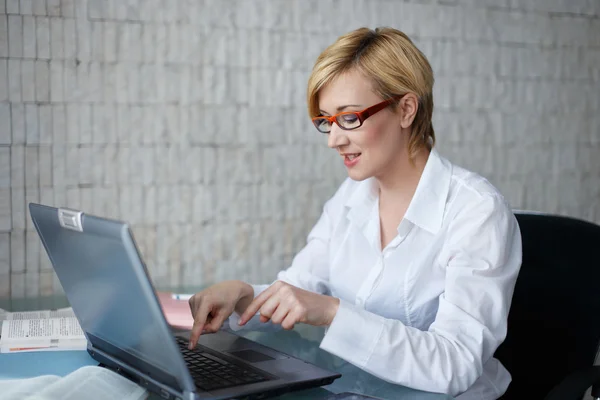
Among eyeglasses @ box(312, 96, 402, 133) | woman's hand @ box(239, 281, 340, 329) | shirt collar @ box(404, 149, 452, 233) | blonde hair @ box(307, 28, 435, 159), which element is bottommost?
woman's hand @ box(239, 281, 340, 329)

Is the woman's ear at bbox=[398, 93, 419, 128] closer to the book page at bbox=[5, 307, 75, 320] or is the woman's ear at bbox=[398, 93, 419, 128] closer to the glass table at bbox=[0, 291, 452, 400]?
the glass table at bbox=[0, 291, 452, 400]

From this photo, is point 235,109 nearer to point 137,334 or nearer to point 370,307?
point 370,307

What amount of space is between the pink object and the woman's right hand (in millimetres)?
150

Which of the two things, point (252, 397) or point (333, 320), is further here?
point (333, 320)

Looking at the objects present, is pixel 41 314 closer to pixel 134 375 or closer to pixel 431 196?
pixel 134 375

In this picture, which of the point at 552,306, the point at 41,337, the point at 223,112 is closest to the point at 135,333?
the point at 41,337

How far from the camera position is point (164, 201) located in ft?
7.09

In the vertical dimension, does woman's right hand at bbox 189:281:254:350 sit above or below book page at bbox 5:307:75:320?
above

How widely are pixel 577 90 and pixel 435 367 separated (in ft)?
5.53

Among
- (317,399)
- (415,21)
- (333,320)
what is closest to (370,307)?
(333,320)

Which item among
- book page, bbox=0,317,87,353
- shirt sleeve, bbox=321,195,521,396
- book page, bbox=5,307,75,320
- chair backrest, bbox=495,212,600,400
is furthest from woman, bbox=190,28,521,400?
book page, bbox=5,307,75,320

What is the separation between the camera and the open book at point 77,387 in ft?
3.49

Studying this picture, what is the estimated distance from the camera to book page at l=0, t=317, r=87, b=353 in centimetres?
136

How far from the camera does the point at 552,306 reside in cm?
159
